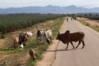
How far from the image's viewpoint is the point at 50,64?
15789 mm

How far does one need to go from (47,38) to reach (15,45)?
3.39m

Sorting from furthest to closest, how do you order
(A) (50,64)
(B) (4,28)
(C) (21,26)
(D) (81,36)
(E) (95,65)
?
1. (C) (21,26)
2. (B) (4,28)
3. (D) (81,36)
4. (A) (50,64)
5. (E) (95,65)

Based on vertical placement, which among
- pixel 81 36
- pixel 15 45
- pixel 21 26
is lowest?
pixel 21 26

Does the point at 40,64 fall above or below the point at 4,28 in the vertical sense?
above

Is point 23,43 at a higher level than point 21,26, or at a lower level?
higher

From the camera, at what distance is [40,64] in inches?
633

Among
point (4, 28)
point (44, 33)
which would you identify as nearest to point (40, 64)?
point (44, 33)

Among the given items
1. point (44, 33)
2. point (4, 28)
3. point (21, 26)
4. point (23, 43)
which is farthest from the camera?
point (21, 26)

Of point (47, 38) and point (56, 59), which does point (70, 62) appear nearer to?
point (56, 59)

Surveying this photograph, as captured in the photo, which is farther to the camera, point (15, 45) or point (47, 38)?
point (15, 45)

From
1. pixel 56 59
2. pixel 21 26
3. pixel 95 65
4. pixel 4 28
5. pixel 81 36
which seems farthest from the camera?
pixel 21 26

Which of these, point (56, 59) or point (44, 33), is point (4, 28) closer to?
point (44, 33)

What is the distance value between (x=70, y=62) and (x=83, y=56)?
205 cm

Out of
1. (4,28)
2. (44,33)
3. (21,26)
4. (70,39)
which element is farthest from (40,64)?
(21,26)
